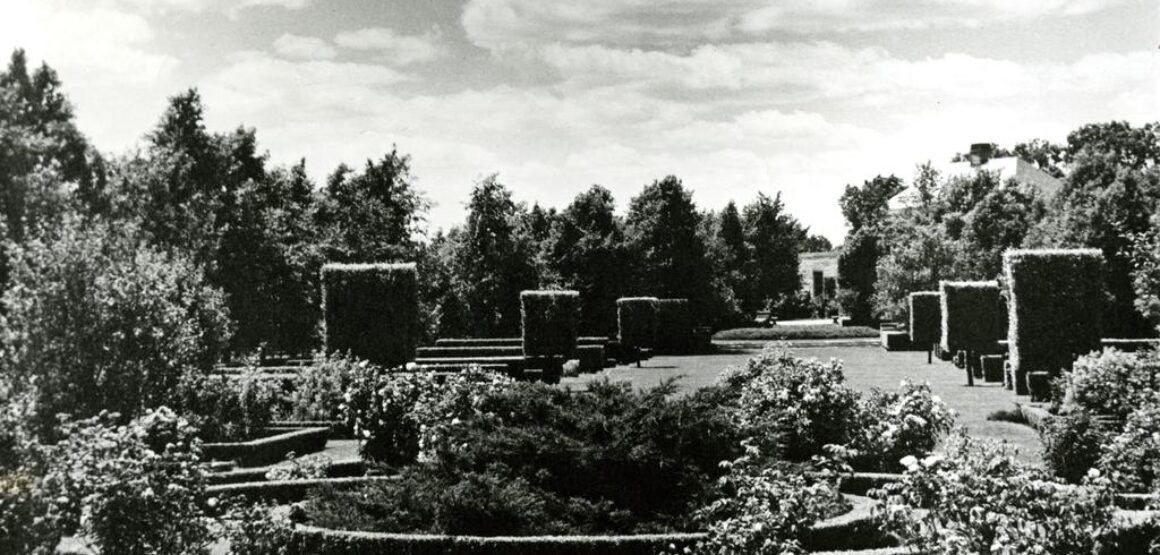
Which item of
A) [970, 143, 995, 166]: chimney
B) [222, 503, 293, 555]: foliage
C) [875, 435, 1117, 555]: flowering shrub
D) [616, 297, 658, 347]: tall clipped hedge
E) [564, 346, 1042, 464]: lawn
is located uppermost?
[970, 143, 995, 166]: chimney

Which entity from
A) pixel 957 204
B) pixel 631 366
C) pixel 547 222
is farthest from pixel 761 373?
pixel 547 222

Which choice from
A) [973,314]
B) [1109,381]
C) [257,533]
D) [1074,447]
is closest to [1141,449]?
[1074,447]

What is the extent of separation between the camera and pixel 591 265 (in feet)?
158

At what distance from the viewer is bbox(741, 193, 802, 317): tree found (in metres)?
74.2

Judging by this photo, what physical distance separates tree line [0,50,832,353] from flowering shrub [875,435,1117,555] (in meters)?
19.8

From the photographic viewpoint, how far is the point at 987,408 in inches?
772

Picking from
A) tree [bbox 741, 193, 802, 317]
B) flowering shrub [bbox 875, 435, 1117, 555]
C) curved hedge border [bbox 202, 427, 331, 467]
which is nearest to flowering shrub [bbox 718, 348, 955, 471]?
flowering shrub [bbox 875, 435, 1117, 555]

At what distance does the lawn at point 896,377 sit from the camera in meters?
16.4

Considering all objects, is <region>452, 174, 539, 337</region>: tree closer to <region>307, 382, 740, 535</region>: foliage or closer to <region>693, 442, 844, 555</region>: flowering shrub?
<region>307, 382, 740, 535</region>: foliage

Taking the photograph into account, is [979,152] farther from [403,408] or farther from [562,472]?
[562,472]

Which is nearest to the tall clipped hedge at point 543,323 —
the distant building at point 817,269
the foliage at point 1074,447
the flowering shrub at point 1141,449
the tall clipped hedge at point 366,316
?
the tall clipped hedge at point 366,316

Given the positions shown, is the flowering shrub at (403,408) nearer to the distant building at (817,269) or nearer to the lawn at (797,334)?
the lawn at (797,334)

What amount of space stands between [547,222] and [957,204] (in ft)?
76.4

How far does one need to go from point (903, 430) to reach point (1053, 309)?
13.7m
